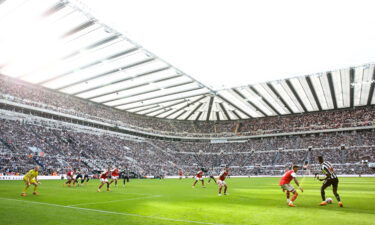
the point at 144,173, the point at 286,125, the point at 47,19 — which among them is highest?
the point at 47,19

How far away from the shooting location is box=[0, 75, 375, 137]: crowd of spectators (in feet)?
138

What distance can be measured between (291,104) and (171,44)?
35739 millimetres

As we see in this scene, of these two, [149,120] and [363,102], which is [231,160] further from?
[363,102]

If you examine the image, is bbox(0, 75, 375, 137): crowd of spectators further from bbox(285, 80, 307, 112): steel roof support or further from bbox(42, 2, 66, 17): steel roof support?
bbox(42, 2, 66, 17): steel roof support

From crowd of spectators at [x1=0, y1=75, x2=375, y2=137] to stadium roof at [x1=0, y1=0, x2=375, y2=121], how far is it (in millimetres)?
2346

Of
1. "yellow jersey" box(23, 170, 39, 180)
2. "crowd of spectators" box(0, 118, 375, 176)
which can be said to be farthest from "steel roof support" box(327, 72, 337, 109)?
"yellow jersey" box(23, 170, 39, 180)

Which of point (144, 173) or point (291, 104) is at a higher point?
point (291, 104)

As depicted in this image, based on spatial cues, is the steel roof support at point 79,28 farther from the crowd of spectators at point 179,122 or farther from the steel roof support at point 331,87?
the steel roof support at point 331,87

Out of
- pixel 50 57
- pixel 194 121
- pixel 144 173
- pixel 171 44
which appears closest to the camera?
pixel 171 44

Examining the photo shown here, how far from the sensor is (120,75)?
38.1 m

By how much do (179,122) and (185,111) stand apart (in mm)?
9346

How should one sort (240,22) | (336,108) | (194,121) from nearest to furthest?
(240,22), (336,108), (194,121)

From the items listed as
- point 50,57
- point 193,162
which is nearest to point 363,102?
point 193,162

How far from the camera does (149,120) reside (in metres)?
68.6
